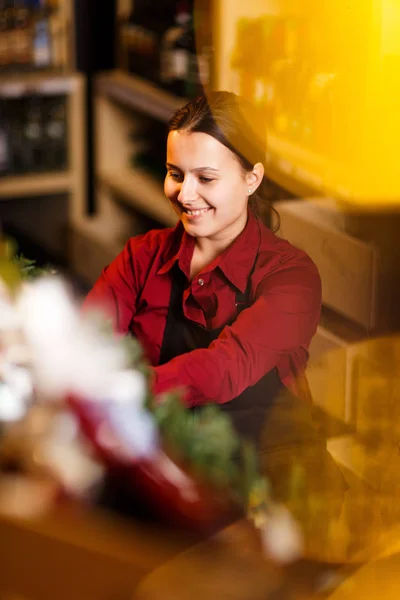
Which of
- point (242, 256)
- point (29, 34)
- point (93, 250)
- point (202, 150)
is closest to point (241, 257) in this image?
point (242, 256)

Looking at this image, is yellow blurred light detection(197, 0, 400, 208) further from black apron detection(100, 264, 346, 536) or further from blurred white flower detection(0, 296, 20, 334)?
blurred white flower detection(0, 296, 20, 334)

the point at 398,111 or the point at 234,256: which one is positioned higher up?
the point at 398,111

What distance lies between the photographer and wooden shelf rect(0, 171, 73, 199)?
117cm

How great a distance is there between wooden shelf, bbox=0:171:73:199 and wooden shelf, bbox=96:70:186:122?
0.14 metres

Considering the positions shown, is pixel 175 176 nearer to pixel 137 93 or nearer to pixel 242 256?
pixel 242 256

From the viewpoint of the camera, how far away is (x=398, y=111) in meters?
0.74

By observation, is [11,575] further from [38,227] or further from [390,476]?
[38,227]

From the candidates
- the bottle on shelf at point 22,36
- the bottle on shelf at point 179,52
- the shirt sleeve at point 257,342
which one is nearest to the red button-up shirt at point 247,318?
→ the shirt sleeve at point 257,342

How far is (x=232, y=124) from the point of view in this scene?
767mm

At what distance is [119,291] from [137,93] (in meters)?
0.46

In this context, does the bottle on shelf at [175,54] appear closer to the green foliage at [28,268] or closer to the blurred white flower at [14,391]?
the green foliage at [28,268]

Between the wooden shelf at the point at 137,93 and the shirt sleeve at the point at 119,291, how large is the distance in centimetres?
24

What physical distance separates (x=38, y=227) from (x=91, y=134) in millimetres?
175

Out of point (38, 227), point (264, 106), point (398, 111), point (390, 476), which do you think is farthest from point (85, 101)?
point (390, 476)
